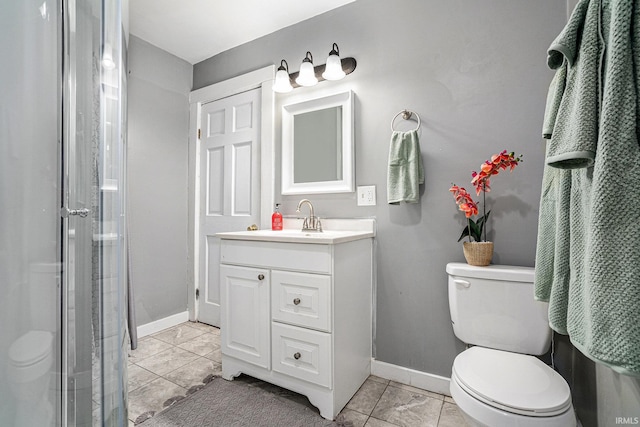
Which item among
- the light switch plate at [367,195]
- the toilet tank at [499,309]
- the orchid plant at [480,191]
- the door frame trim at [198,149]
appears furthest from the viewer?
the door frame trim at [198,149]

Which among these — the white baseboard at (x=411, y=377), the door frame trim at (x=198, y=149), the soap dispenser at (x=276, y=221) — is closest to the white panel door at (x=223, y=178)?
the door frame trim at (x=198, y=149)

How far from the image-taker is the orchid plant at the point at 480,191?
1312 mm

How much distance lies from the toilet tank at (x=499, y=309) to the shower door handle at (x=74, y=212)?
1434mm

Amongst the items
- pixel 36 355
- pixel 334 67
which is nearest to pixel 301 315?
pixel 36 355

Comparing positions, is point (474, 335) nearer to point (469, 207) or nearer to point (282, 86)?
point (469, 207)

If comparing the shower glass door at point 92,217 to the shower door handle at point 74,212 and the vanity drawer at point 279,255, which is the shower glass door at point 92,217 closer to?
the shower door handle at point 74,212

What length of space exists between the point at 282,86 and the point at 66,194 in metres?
1.67

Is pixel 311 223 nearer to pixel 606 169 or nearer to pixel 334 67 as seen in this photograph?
pixel 334 67

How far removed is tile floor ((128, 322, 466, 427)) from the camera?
133 cm

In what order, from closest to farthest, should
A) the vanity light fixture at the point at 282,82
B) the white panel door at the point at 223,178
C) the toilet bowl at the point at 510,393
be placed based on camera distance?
the toilet bowl at the point at 510,393
the vanity light fixture at the point at 282,82
the white panel door at the point at 223,178

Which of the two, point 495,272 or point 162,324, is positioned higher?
point 495,272

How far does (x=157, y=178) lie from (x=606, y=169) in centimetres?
271

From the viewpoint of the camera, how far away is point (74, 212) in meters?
0.65

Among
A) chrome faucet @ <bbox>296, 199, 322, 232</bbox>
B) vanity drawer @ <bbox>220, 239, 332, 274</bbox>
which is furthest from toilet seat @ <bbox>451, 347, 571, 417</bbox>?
chrome faucet @ <bbox>296, 199, 322, 232</bbox>
